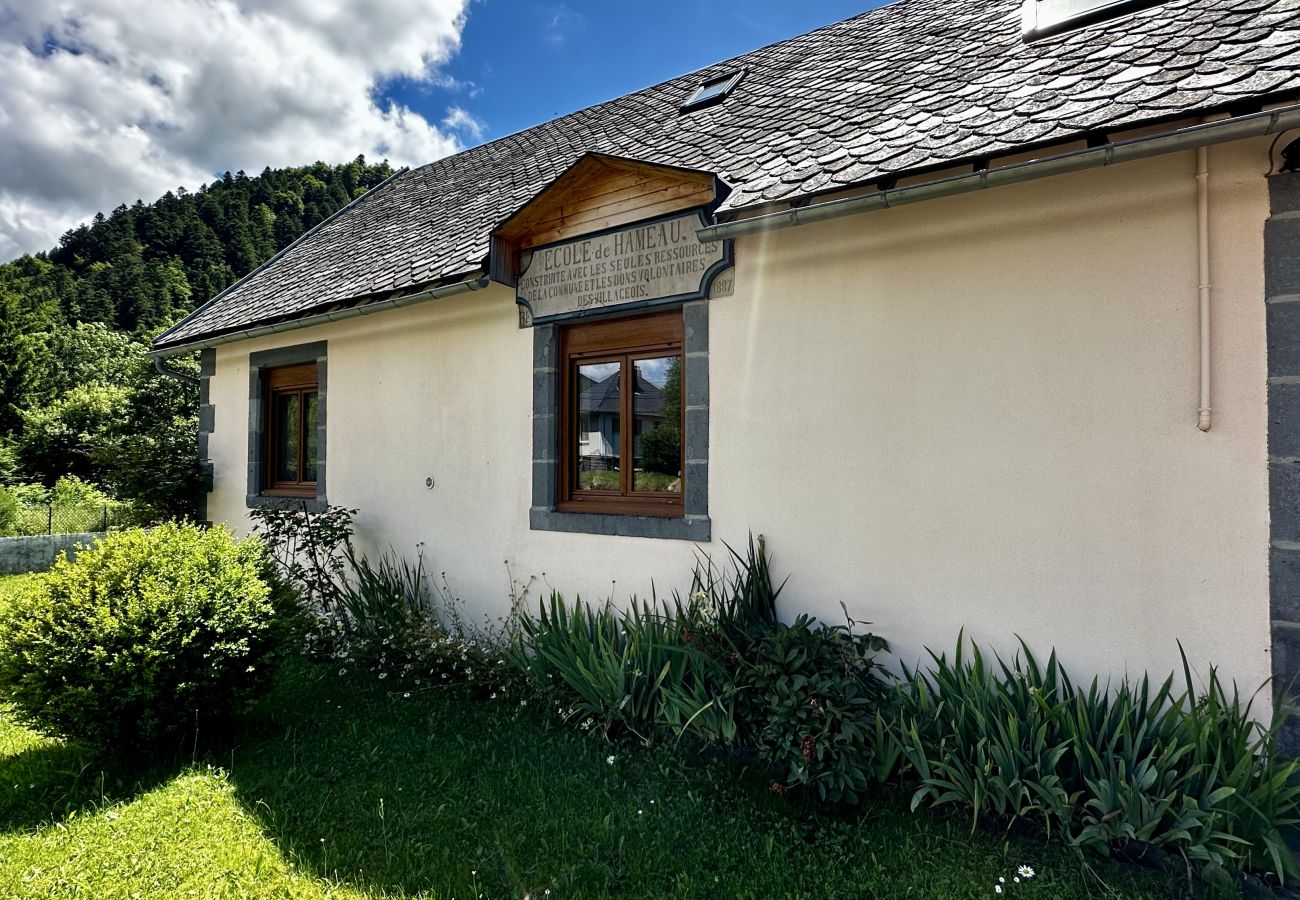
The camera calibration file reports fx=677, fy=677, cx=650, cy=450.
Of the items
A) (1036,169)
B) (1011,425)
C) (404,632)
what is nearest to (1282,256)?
(1036,169)

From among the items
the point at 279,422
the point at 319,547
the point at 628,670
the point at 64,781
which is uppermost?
the point at 279,422

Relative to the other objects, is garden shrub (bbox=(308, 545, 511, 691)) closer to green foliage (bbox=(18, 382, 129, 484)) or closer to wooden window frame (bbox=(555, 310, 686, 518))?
wooden window frame (bbox=(555, 310, 686, 518))

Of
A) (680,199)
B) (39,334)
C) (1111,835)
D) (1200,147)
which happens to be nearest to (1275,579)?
(1111,835)

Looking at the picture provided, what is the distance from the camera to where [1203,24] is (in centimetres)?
362

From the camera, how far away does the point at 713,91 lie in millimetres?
6875

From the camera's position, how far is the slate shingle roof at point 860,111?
321 centimetres

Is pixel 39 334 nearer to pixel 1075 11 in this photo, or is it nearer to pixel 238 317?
pixel 238 317

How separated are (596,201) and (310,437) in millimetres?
4732

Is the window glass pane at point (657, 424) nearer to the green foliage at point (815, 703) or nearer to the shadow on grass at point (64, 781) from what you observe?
the green foliage at point (815, 703)

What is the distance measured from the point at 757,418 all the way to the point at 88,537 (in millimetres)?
12219

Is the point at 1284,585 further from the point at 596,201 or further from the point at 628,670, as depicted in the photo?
the point at 596,201

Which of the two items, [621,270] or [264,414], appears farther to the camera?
[264,414]

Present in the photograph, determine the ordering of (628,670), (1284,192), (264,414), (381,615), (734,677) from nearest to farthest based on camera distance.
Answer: (1284,192)
(734,677)
(628,670)
(381,615)
(264,414)

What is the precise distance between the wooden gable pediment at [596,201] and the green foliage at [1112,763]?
328cm
